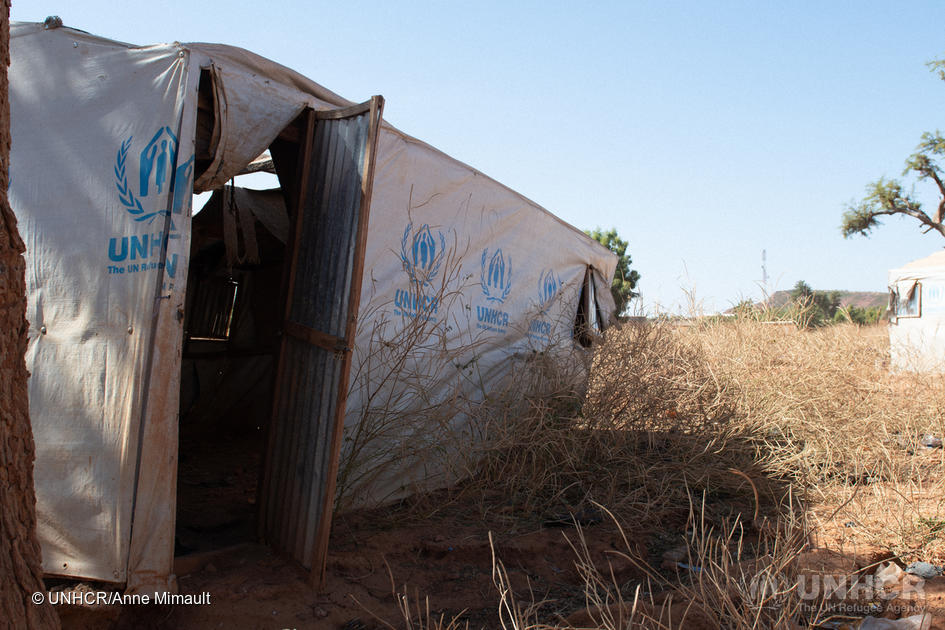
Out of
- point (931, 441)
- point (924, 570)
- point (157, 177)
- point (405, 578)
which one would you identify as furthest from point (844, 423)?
point (157, 177)

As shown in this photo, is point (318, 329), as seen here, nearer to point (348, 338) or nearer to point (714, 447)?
point (348, 338)

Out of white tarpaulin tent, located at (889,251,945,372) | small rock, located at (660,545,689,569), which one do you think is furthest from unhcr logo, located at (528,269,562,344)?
white tarpaulin tent, located at (889,251,945,372)

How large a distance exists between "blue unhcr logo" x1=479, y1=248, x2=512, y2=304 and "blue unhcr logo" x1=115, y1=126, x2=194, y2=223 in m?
2.92

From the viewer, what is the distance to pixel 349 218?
3.08 metres

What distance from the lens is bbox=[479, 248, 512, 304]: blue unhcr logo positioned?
5371 millimetres

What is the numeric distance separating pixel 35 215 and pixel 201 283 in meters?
3.41

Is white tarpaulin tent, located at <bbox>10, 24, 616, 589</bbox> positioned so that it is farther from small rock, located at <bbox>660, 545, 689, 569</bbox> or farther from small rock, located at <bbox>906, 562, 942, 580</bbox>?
small rock, located at <bbox>906, 562, 942, 580</bbox>

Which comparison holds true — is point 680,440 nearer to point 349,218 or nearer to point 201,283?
point 349,218

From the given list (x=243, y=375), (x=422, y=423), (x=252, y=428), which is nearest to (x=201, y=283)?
(x=243, y=375)

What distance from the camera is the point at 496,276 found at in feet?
18.2

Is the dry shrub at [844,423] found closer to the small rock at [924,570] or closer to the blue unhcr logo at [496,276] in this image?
the small rock at [924,570]

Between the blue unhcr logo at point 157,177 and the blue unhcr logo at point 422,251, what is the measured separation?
1.73 meters

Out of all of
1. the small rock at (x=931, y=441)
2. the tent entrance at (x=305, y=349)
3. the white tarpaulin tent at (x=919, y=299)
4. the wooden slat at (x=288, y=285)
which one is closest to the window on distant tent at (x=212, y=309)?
the tent entrance at (x=305, y=349)

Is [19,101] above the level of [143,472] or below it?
above
